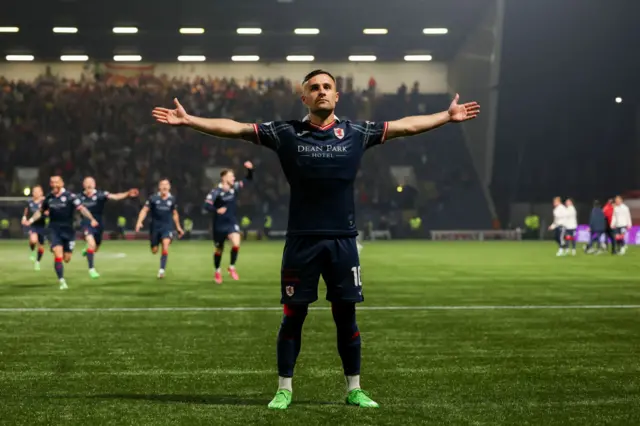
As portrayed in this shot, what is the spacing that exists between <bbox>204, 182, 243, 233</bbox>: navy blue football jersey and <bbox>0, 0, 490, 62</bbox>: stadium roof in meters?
23.3

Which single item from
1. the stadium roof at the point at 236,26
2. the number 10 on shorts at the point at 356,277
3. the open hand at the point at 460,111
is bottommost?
the number 10 on shorts at the point at 356,277

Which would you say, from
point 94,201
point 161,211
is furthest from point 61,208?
point 94,201

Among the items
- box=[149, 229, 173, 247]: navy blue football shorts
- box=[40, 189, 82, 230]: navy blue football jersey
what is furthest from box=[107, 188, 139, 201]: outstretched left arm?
box=[40, 189, 82, 230]: navy blue football jersey

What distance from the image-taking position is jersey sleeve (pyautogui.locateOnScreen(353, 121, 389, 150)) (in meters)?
6.09

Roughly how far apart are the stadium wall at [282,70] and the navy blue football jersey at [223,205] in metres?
34.9

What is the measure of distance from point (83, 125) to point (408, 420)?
45442mm

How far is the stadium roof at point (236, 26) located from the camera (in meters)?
40.6

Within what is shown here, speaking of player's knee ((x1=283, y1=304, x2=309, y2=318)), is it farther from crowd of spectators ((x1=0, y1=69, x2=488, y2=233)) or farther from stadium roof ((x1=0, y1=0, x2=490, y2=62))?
crowd of spectators ((x1=0, y1=69, x2=488, y2=233))

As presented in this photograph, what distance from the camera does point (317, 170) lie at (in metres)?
5.89

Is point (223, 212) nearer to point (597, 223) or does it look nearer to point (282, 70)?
point (597, 223)

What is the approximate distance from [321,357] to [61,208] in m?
10.2

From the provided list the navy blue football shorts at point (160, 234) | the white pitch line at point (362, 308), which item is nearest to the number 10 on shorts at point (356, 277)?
the white pitch line at point (362, 308)

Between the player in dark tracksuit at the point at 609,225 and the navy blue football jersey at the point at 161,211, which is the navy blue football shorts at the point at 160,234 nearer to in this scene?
the navy blue football jersey at the point at 161,211

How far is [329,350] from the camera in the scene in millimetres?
8633
